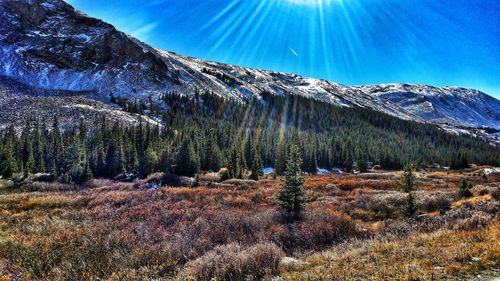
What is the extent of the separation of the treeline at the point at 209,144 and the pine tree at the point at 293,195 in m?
39.7

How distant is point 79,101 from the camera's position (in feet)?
431

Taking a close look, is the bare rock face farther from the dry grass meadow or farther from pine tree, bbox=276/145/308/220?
pine tree, bbox=276/145/308/220

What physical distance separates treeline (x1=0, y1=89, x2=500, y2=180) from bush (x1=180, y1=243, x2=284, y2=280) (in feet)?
146

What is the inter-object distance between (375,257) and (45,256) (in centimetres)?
1162

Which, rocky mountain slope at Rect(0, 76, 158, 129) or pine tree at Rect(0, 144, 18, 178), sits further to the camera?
rocky mountain slope at Rect(0, 76, 158, 129)

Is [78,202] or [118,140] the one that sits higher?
[118,140]

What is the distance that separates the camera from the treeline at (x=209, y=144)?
2459 inches

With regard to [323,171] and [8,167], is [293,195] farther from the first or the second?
[323,171]

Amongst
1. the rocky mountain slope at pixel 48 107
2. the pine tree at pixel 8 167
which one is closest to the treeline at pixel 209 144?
the pine tree at pixel 8 167

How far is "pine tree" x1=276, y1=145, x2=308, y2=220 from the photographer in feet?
60.6

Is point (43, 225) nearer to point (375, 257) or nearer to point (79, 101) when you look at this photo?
point (375, 257)

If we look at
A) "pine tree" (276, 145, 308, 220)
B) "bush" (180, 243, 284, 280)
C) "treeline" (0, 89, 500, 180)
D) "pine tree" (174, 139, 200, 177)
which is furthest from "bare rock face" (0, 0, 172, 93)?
"bush" (180, 243, 284, 280)

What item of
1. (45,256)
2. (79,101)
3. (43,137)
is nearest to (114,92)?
(79,101)

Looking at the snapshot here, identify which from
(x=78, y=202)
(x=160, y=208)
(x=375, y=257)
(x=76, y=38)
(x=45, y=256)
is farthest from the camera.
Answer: (x=76, y=38)
